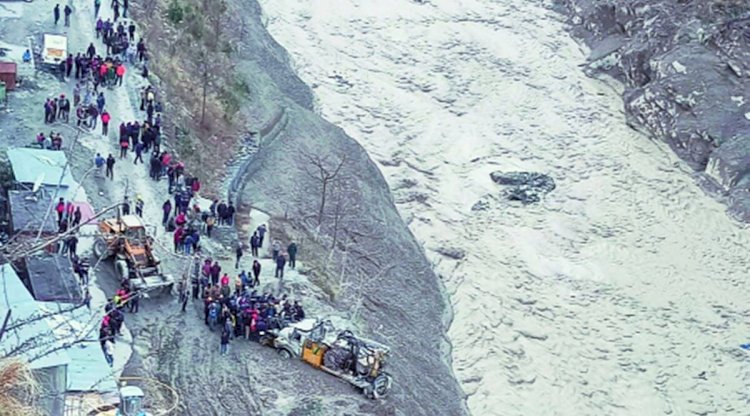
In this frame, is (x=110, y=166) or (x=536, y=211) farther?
(x=536, y=211)

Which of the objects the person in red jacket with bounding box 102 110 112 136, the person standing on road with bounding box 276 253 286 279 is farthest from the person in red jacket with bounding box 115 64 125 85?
the person standing on road with bounding box 276 253 286 279

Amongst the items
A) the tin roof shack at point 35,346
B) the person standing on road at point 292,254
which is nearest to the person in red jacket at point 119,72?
the person standing on road at point 292,254

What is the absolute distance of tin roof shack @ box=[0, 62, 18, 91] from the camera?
4409 centimetres

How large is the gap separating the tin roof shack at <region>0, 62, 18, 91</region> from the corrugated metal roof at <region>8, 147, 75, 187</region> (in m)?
5.75

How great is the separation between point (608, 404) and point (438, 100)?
25931 millimetres

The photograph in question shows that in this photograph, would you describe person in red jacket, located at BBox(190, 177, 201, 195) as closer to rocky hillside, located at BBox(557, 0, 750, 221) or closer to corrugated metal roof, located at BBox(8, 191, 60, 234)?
corrugated metal roof, located at BBox(8, 191, 60, 234)

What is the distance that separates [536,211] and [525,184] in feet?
7.64

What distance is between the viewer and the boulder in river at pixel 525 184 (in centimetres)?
5741

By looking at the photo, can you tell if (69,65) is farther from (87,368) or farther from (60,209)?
(87,368)

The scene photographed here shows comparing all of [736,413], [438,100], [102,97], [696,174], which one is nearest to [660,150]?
[696,174]

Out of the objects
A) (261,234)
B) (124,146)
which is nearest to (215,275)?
(261,234)

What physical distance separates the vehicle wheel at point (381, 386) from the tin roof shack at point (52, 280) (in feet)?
28.5

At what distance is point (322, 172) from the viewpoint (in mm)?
49312

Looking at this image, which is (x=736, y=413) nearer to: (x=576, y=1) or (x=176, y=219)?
(x=176, y=219)
